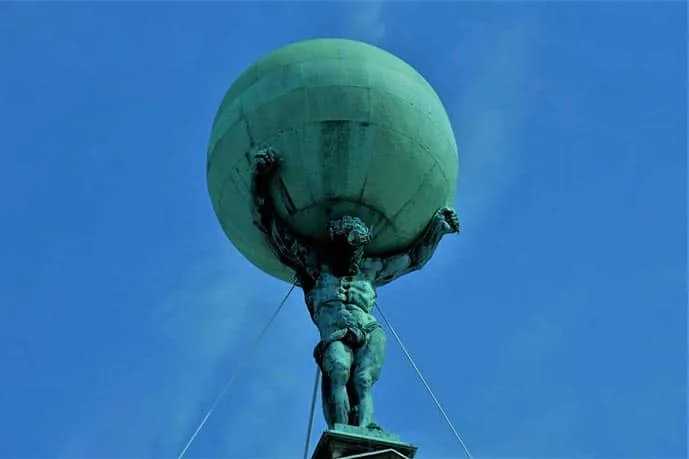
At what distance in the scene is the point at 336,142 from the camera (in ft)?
70.0

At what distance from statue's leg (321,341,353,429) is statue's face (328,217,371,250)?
Result: 5.77 feet

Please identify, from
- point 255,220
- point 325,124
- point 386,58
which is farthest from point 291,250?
point 386,58

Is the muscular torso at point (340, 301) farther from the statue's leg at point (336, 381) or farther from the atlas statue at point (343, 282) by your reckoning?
the statue's leg at point (336, 381)

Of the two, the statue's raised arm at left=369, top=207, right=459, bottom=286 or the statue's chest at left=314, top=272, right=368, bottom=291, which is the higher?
the statue's raised arm at left=369, top=207, right=459, bottom=286

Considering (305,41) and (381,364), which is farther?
(305,41)

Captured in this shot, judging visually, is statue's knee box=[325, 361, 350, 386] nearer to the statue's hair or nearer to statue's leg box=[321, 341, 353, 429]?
statue's leg box=[321, 341, 353, 429]

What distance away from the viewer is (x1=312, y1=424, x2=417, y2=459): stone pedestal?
1889cm

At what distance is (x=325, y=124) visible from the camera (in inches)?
841

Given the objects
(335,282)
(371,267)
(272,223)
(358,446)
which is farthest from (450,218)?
(358,446)

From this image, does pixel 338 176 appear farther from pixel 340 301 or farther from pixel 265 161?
pixel 340 301

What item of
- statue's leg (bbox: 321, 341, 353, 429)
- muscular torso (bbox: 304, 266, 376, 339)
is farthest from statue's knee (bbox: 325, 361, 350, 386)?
muscular torso (bbox: 304, 266, 376, 339)

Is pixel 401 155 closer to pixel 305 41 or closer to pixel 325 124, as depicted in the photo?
pixel 325 124

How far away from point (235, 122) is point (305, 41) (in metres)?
2.08

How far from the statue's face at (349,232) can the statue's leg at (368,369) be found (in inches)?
59.1
